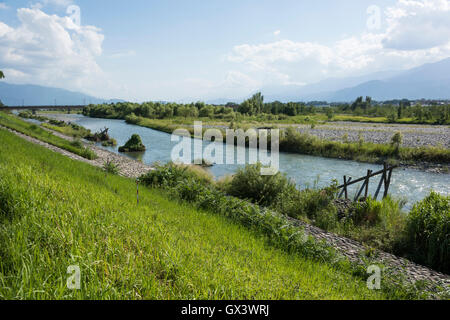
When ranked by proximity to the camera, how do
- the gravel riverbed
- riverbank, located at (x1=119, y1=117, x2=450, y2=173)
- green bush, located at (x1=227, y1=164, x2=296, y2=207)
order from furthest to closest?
the gravel riverbed, riverbank, located at (x1=119, y1=117, x2=450, y2=173), green bush, located at (x1=227, y1=164, x2=296, y2=207)

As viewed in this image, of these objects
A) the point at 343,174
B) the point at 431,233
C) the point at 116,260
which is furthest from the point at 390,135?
the point at 116,260

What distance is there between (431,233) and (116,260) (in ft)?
25.8

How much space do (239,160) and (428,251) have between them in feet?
61.5

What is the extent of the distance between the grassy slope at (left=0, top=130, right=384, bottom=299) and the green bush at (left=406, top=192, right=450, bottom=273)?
157 inches

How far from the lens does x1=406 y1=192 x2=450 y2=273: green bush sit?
6766mm

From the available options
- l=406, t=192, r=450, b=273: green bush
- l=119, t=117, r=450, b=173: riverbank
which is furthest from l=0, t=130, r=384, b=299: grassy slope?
l=119, t=117, r=450, b=173: riverbank

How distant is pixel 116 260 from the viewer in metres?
2.85

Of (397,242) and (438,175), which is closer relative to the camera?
(397,242)

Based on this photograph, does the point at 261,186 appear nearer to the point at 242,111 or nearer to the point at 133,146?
the point at 133,146

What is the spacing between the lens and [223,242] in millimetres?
4648

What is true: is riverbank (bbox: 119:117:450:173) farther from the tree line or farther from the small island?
the tree line
